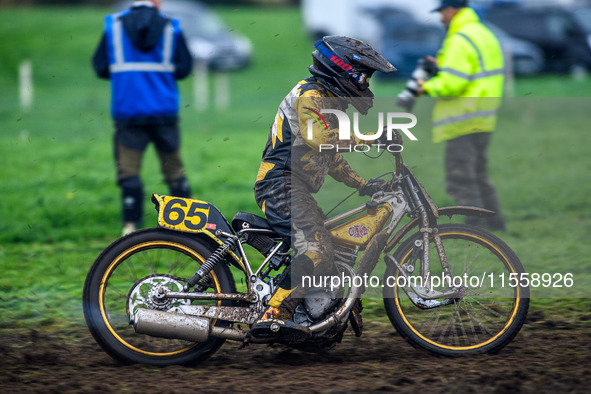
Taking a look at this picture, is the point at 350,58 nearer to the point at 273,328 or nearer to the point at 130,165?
the point at 273,328

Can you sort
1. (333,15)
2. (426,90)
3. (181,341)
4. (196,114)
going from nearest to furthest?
(181,341) < (426,90) < (196,114) < (333,15)

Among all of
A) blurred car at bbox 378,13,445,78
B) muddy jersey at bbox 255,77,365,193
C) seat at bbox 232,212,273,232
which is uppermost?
blurred car at bbox 378,13,445,78

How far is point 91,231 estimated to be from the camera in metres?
8.42

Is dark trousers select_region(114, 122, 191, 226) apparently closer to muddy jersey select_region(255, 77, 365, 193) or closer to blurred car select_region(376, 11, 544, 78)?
muddy jersey select_region(255, 77, 365, 193)

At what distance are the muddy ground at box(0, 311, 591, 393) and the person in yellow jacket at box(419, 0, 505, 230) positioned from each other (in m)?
2.60

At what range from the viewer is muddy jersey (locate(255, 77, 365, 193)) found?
4422 millimetres

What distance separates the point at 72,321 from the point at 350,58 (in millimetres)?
2672

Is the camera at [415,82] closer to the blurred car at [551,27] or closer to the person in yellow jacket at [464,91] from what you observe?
the person in yellow jacket at [464,91]

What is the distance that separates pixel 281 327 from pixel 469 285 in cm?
115

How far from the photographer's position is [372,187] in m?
4.86

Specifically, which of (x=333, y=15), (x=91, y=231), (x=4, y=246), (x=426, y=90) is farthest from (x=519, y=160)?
(x=333, y=15)

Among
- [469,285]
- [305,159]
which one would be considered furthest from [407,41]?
[305,159]

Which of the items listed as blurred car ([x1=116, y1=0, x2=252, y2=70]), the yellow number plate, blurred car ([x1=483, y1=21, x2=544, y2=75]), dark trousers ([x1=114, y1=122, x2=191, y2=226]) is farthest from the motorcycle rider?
blurred car ([x1=116, y1=0, x2=252, y2=70])

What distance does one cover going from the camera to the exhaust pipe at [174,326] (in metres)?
4.54
